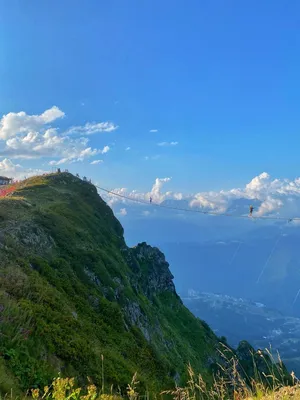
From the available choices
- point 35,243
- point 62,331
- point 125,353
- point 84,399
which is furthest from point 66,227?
point 84,399

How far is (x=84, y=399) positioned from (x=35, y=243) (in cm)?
2287

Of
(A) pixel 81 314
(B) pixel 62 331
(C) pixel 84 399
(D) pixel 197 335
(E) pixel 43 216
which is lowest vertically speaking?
→ (D) pixel 197 335

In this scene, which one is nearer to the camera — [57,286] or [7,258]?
[7,258]

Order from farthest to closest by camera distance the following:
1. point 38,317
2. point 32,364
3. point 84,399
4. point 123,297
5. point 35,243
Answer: point 123,297, point 35,243, point 38,317, point 32,364, point 84,399

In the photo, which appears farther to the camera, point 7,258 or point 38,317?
point 7,258

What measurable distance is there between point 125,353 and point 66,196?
4082cm

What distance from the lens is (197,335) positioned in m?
68.2

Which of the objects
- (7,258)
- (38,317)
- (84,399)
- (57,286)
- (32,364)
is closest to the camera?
(84,399)

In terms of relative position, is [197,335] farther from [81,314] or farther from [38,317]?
[38,317]

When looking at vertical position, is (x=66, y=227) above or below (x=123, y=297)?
above

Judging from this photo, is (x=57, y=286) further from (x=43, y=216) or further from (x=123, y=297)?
(x=43, y=216)

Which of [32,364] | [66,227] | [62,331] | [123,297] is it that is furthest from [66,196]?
[32,364]

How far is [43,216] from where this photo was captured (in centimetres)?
3447

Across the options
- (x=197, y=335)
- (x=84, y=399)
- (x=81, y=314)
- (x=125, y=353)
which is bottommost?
(x=197, y=335)
